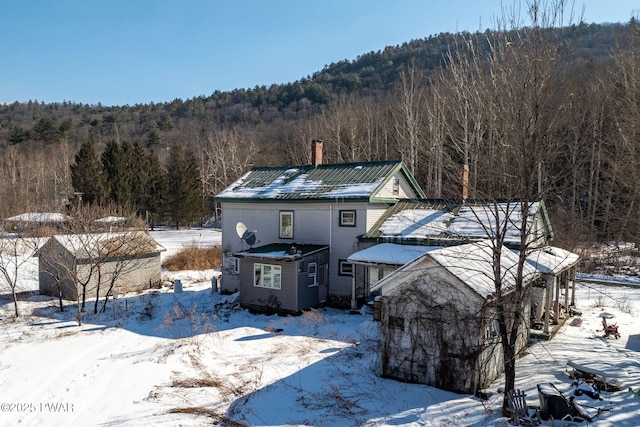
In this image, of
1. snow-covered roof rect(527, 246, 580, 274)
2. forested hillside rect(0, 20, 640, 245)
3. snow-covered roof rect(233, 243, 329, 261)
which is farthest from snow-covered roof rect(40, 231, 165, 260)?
snow-covered roof rect(527, 246, 580, 274)

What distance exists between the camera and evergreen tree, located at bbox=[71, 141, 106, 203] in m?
52.2

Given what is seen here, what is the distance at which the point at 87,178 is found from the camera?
5247 centimetres

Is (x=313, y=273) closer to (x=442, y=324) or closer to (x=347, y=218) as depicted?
(x=347, y=218)

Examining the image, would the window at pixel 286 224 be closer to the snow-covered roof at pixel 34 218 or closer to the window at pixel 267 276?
the window at pixel 267 276

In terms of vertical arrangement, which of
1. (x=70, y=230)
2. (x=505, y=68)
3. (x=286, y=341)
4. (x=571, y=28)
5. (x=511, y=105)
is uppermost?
(x=571, y=28)

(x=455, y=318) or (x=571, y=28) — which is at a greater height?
(x=571, y=28)

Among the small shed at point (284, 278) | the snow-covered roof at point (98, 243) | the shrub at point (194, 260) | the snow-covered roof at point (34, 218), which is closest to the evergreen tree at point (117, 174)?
the snow-covered roof at point (34, 218)

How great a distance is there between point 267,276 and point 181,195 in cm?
3878

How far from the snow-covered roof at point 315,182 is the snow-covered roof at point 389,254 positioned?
280 cm

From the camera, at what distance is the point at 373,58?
128625 millimetres

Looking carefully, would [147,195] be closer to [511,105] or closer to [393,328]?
[393,328]

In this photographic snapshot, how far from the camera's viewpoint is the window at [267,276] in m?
20.4

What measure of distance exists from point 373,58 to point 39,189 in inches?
3784

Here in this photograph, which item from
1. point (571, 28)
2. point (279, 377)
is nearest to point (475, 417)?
point (279, 377)
